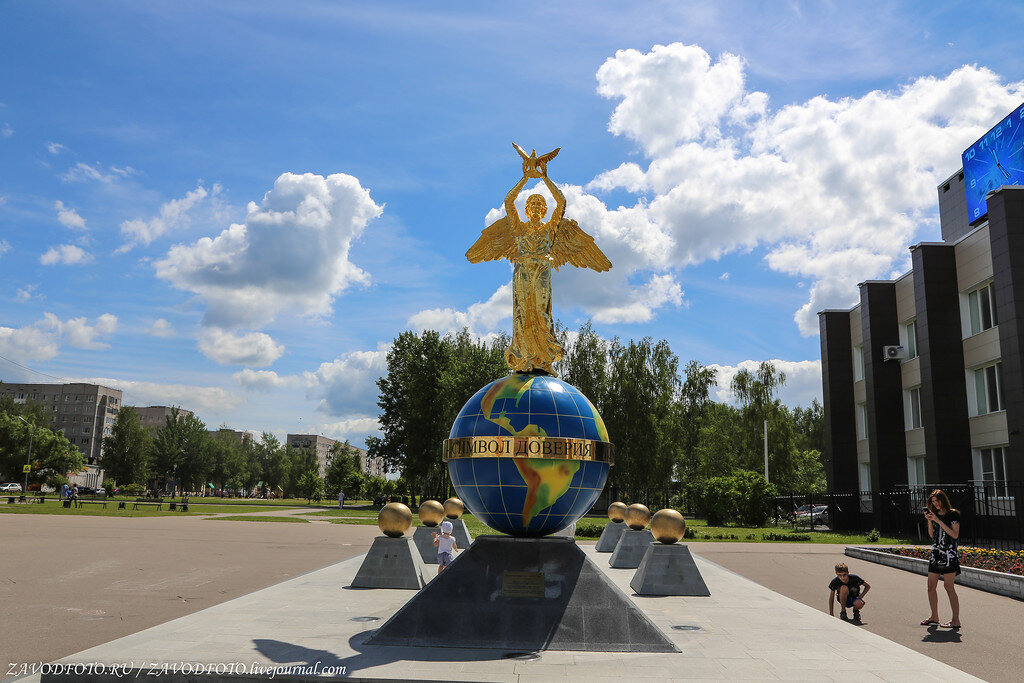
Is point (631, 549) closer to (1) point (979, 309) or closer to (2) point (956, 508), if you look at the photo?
(2) point (956, 508)

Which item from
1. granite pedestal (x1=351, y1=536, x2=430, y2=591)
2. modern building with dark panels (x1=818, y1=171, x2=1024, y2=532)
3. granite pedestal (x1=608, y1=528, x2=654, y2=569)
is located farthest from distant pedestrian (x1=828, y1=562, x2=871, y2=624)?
modern building with dark panels (x1=818, y1=171, x2=1024, y2=532)

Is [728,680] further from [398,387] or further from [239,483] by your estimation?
[239,483]

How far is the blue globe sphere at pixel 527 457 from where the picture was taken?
29.8ft

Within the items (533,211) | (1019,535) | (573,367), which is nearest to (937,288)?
(1019,535)

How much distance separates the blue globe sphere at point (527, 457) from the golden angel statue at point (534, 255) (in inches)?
34.3

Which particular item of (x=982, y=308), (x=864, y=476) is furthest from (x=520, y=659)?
(x=864, y=476)

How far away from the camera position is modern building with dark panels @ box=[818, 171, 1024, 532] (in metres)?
27.1

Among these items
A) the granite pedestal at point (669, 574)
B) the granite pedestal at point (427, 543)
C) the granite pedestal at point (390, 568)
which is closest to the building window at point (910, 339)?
the granite pedestal at point (669, 574)

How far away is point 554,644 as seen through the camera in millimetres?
8469

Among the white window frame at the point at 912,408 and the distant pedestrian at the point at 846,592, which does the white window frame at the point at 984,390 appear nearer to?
the white window frame at the point at 912,408

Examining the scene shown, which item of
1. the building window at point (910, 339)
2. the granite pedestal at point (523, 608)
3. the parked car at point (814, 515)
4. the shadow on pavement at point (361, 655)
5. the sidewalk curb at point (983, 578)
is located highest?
the building window at point (910, 339)

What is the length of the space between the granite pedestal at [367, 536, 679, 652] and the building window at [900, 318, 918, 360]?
3400cm

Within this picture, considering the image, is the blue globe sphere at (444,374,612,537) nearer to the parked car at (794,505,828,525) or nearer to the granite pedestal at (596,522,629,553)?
the granite pedestal at (596,522,629,553)

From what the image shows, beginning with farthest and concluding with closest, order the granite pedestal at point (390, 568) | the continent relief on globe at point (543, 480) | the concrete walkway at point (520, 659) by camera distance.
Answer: the granite pedestal at point (390, 568)
the continent relief on globe at point (543, 480)
the concrete walkway at point (520, 659)
